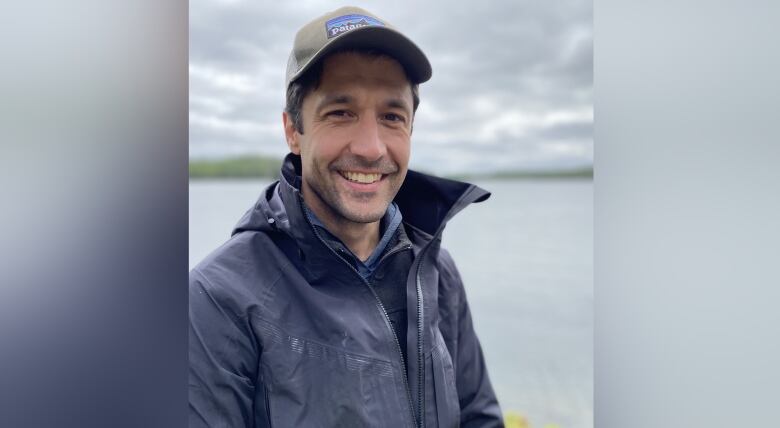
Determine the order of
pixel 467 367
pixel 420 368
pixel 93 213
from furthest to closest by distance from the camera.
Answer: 1. pixel 467 367
2. pixel 420 368
3. pixel 93 213

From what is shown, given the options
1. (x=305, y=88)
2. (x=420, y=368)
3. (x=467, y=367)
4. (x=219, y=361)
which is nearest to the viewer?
(x=219, y=361)

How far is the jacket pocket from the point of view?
41.0 inches

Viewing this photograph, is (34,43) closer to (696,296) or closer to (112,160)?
(112,160)

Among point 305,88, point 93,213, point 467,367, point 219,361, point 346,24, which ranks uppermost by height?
point 346,24

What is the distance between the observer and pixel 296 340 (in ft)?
3.11

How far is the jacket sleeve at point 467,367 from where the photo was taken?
3.98 feet

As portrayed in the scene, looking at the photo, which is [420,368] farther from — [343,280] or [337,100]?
[337,100]

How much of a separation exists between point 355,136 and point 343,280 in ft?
1.04

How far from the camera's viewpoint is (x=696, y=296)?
561 millimetres

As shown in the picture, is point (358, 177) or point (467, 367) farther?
point (467, 367)

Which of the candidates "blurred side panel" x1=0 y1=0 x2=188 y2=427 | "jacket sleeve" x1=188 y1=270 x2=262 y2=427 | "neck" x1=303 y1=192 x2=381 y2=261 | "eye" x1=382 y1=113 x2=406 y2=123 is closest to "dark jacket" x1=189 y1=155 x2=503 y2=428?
"jacket sleeve" x1=188 y1=270 x2=262 y2=427

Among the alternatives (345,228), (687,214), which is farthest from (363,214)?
(687,214)

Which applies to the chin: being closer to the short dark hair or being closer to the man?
the man

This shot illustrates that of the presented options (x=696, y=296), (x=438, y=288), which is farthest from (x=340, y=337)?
(x=696, y=296)
